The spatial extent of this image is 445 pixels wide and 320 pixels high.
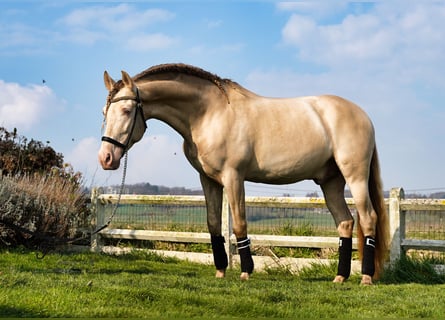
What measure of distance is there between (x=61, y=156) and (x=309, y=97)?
7.93 metres

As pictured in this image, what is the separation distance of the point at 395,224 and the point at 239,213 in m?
3.16

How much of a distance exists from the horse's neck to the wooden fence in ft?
10.9

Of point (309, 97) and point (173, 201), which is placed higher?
point (309, 97)

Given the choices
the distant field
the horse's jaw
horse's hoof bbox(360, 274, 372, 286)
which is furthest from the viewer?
the distant field

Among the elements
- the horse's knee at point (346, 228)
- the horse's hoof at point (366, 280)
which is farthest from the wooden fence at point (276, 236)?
the horse's hoof at point (366, 280)

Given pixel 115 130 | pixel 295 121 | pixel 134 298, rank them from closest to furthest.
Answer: pixel 134 298
pixel 115 130
pixel 295 121

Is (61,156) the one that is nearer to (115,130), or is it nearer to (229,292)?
(115,130)

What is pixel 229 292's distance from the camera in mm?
5598

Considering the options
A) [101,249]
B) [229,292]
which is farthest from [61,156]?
[229,292]

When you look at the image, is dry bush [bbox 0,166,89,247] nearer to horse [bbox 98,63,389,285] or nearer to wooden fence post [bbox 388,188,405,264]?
horse [bbox 98,63,389,285]

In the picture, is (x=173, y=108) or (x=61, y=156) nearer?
(x=173, y=108)

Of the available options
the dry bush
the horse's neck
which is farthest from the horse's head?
the dry bush

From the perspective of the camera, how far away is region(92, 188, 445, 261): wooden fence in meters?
8.68

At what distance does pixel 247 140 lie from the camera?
6766mm
